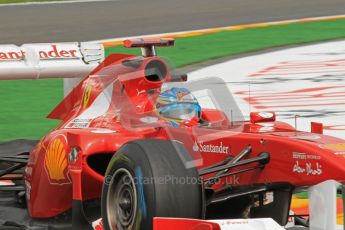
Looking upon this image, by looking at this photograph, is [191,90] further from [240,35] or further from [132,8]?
[132,8]

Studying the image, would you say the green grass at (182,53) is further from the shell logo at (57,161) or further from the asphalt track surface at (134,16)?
the shell logo at (57,161)

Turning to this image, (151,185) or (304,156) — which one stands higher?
(304,156)

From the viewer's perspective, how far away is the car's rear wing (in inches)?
325

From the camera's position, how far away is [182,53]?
16.1 m

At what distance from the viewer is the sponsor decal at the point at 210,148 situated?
20.5ft

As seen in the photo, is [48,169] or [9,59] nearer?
[48,169]

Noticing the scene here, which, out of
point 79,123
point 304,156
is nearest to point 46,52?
point 79,123

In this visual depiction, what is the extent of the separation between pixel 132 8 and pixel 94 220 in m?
16.3

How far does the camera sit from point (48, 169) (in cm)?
688

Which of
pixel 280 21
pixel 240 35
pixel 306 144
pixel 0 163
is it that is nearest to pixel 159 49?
pixel 240 35

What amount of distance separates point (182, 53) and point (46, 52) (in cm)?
765

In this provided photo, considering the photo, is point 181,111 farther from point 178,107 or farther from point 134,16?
point 134,16

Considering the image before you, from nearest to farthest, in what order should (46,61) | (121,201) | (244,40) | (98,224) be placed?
1. (121,201)
2. (98,224)
3. (46,61)
4. (244,40)

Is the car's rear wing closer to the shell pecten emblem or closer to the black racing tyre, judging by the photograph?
the shell pecten emblem
